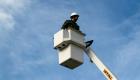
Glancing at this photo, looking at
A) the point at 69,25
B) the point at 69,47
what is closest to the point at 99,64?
the point at 69,47

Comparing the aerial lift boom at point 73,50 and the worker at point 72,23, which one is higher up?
the worker at point 72,23

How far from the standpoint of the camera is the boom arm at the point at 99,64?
76.4 feet

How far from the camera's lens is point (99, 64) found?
77.3 feet

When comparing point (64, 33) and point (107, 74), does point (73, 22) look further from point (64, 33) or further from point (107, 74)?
point (107, 74)

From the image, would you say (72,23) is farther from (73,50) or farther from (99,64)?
(99,64)

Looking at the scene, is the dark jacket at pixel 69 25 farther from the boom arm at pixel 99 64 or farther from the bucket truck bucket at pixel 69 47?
the boom arm at pixel 99 64

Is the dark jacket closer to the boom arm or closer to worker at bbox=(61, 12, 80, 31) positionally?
worker at bbox=(61, 12, 80, 31)

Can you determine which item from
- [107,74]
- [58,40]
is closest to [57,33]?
[58,40]

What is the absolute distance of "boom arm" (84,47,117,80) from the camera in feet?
76.4

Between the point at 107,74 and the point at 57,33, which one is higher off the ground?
the point at 57,33

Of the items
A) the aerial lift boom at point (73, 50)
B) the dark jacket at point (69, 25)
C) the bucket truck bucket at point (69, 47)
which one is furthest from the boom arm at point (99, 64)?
the dark jacket at point (69, 25)

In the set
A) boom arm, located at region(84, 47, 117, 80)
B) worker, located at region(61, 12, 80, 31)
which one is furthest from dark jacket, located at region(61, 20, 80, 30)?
boom arm, located at region(84, 47, 117, 80)

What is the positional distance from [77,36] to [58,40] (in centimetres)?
66

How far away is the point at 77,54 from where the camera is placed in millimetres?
23359
